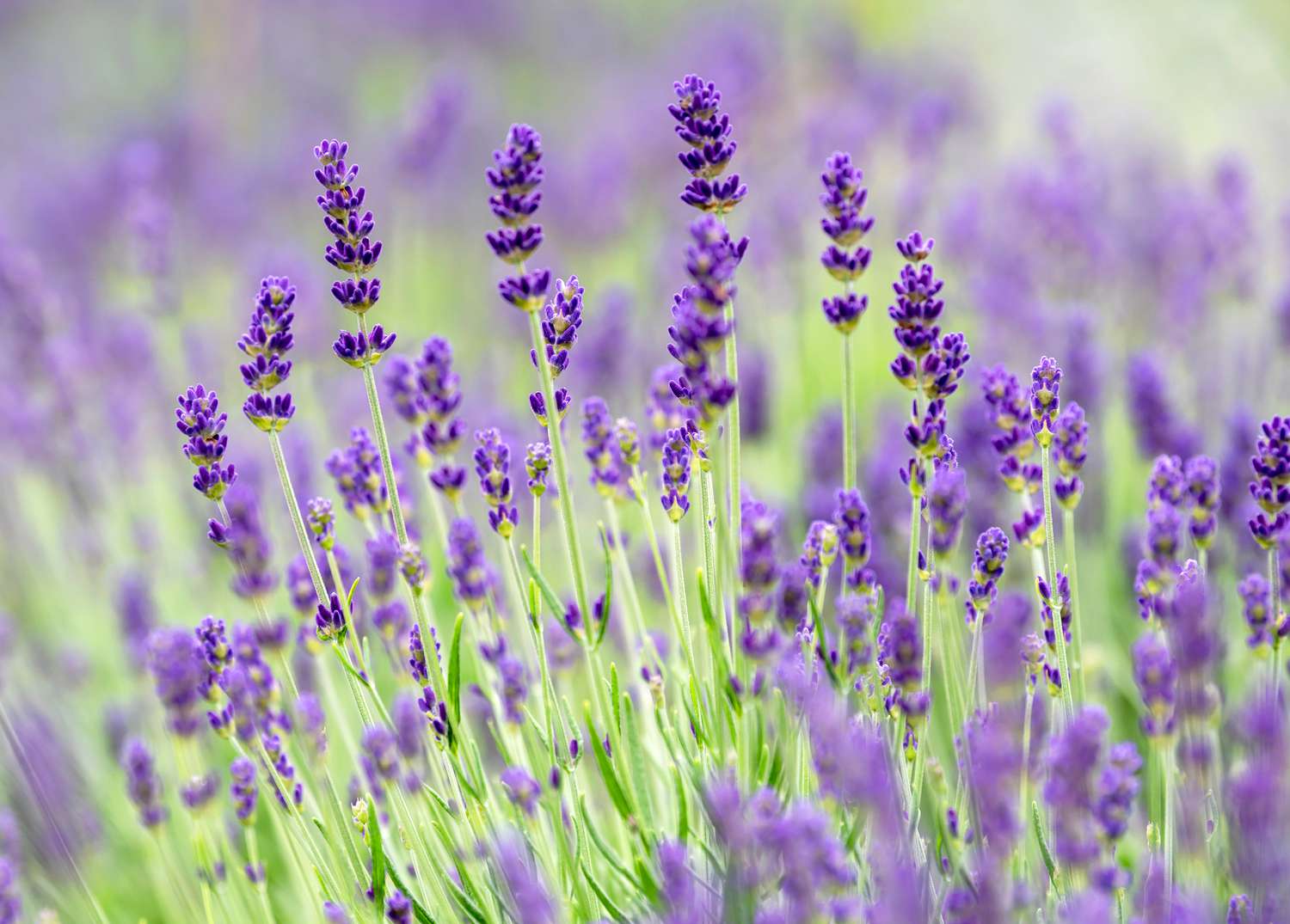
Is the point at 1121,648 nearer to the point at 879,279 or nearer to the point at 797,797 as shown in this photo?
the point at 797,797

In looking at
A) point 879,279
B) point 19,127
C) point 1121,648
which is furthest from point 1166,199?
point 19,127

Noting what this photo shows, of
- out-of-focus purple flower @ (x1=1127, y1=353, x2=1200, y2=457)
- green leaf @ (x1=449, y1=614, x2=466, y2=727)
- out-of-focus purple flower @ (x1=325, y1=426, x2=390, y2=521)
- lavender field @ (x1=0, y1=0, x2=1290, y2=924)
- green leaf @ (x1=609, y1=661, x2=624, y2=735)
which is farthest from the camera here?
out-of-focus purple flower @ (x1=1127, y1=353, x2=1200, y2=457)

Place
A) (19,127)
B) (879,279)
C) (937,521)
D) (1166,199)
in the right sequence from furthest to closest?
(19,127)
(879,279)
(1166,199)
(937,521)

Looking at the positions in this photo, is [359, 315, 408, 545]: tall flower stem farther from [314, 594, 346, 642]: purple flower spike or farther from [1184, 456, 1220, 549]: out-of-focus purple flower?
[1184, 456, 1220, 549]: out-of-focus purple flower

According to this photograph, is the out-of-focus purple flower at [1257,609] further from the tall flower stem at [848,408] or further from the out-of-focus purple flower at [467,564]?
the out-of-focus purple flower at [467,564]

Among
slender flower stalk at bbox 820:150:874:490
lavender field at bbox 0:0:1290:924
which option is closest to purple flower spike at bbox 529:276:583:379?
lavender field at bbox 0:0:1290:924

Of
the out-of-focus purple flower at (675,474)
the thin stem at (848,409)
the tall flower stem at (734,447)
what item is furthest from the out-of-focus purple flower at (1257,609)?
the out-of-focus purple flower at (675,474)
